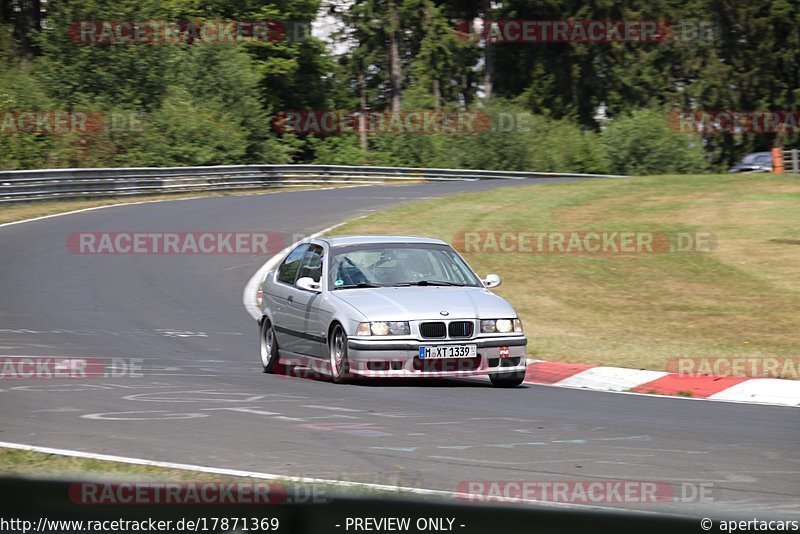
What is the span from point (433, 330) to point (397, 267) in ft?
4.34

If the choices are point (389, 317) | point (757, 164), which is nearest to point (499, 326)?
point (389, 317)

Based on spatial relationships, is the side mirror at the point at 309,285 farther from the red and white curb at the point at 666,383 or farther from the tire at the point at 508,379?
the red and white curb at the point at 666,383

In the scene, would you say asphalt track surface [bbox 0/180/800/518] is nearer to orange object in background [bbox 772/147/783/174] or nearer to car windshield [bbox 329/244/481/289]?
car windshield [bbox 329/244/481/289]

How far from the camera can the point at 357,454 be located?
301 inches

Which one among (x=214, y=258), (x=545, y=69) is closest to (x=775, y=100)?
(x=545, y=69)

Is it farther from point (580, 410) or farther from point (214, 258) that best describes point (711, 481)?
point (214, 258)

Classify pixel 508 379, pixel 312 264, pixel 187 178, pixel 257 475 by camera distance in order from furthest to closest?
pixel 187 178
pixel 312 264
pixel 508 379
pixel 257 475

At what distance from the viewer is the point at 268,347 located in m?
13.1

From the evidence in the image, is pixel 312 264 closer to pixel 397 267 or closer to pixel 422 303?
pixel 397 267

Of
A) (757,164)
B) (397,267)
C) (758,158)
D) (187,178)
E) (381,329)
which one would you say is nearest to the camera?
(381,329)

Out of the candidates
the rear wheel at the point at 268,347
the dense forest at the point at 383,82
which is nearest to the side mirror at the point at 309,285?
the rear wheel at the point at 268,347

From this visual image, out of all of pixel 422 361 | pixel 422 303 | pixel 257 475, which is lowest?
pixel 422 361

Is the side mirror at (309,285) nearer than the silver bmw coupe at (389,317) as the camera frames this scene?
No

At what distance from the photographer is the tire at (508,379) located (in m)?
11.7
